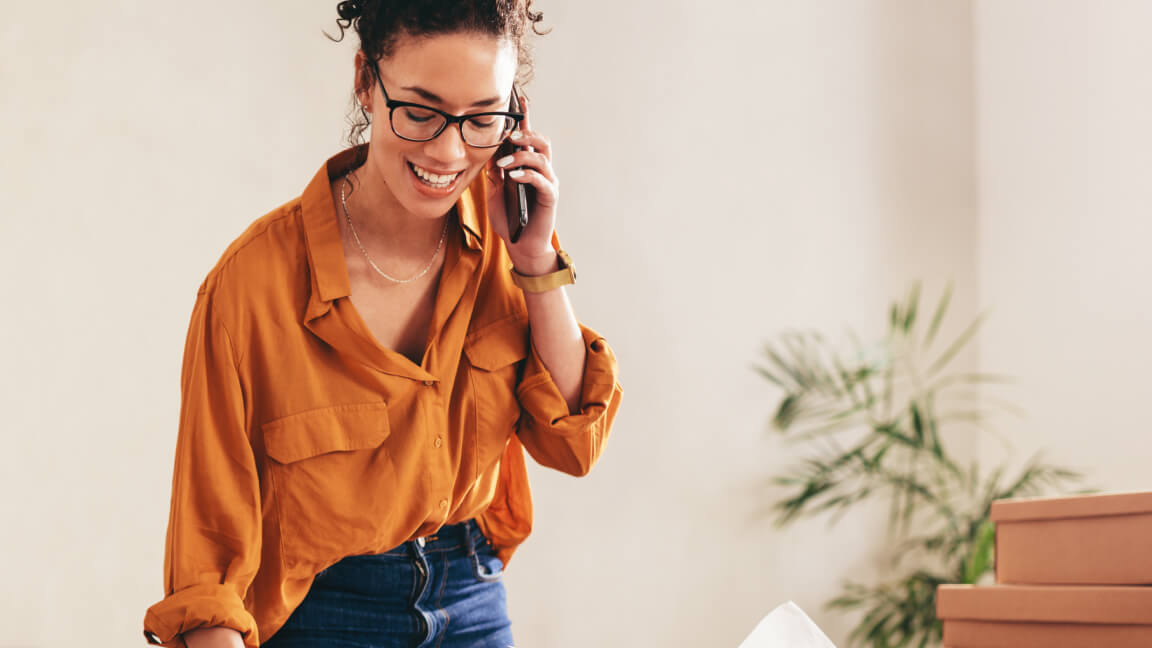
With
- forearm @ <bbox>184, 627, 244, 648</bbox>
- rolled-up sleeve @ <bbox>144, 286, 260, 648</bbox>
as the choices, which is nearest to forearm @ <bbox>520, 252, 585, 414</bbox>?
rolled-up sleeve @ <bbox>144, 286, 260, 648</bbox>

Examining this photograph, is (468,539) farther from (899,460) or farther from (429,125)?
(899,460)

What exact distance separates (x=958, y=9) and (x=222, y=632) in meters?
2.80

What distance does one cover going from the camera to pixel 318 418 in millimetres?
1055

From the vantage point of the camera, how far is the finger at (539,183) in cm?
112

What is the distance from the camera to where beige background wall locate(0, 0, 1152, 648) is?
1.68 metres

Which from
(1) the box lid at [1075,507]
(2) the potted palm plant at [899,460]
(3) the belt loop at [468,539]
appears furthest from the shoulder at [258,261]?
(2) the potted palm plant at [899,460]

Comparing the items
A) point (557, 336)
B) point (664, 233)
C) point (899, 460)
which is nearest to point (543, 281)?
point (557, 336)

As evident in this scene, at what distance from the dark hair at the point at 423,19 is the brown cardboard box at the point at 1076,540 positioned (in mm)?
949

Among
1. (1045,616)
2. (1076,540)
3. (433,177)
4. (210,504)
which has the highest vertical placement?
(433,177)

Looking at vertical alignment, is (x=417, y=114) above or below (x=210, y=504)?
above

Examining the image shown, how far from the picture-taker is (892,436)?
2.51m

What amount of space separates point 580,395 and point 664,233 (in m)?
1.28

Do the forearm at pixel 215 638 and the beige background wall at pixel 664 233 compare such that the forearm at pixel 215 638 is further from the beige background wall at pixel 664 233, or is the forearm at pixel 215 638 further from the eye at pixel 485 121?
the beige background wall at pixel 664 233

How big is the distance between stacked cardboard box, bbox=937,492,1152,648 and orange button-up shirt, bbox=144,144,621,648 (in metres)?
0.66
